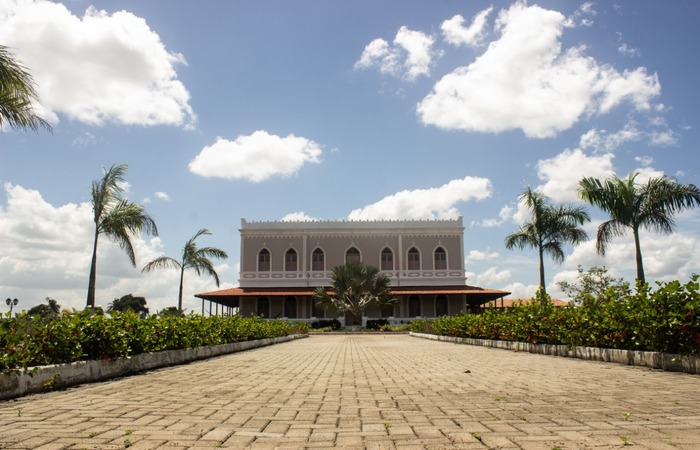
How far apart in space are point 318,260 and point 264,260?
3792 millimetres

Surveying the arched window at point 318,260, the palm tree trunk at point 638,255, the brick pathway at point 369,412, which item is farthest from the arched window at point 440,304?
the brick pathway at point 369,412

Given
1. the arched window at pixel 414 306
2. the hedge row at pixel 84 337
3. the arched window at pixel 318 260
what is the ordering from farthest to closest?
1. the arched window at pixel 318 260
2. the arched window at pixel 414 306
3. the hedge row at pixel 84 337

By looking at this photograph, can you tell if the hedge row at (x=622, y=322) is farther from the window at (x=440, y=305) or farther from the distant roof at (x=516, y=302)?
the window at (x=440, y=305)

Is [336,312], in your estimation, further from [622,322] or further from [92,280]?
[622,322]

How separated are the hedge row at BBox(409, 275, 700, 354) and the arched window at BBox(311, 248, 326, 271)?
966 inches

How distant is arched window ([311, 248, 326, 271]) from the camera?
3688 centimetres

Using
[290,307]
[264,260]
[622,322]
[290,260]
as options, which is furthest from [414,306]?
[622,322]

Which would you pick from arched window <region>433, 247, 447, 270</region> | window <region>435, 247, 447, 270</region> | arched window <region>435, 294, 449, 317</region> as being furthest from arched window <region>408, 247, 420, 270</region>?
arched window <region>435, 294, 449, 317</region>

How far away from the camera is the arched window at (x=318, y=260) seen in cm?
3688

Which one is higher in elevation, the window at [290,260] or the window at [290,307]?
the window at [290,260]

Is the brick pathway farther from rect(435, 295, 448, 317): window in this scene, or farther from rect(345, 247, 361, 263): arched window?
rect(345, 247, 361, 263): arched window

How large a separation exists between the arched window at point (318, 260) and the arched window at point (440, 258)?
7774 mm

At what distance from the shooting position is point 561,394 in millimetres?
4914

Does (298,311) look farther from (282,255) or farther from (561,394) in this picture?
(561,394)
